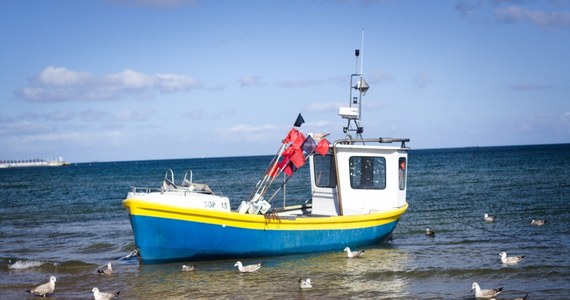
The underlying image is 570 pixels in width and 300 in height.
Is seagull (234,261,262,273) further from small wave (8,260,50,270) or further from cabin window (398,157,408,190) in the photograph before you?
small wave (8,260,50,270)

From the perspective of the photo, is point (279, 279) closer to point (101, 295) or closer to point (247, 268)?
point (247, 268)

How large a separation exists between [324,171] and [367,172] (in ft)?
4.21

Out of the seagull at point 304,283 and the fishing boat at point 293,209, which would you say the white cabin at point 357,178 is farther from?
the seagull at point 304,283

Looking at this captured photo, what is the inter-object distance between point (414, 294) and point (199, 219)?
5387 mm

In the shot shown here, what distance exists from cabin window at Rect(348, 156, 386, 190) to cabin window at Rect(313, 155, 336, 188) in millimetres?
575

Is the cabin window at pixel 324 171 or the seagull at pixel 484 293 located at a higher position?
the cabin window at pixel 324 171

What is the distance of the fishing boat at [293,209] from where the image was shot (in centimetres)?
1588

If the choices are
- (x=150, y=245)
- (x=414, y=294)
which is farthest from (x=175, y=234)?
(x=414, y=294)

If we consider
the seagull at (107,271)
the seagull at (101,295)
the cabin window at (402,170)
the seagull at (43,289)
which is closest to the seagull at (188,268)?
the seagull at (107,271)

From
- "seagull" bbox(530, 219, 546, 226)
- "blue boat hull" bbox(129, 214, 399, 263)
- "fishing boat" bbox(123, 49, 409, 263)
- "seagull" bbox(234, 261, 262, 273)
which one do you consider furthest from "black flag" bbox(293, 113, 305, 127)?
"seagull" bbox(530, 219, 546, 226)

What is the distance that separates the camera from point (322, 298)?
13.6 metres

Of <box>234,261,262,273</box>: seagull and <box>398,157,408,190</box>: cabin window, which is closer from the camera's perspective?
<box>234,261,262,273</box>: seagull

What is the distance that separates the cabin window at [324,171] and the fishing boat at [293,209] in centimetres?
3

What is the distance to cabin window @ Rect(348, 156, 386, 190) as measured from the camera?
63.1ft
